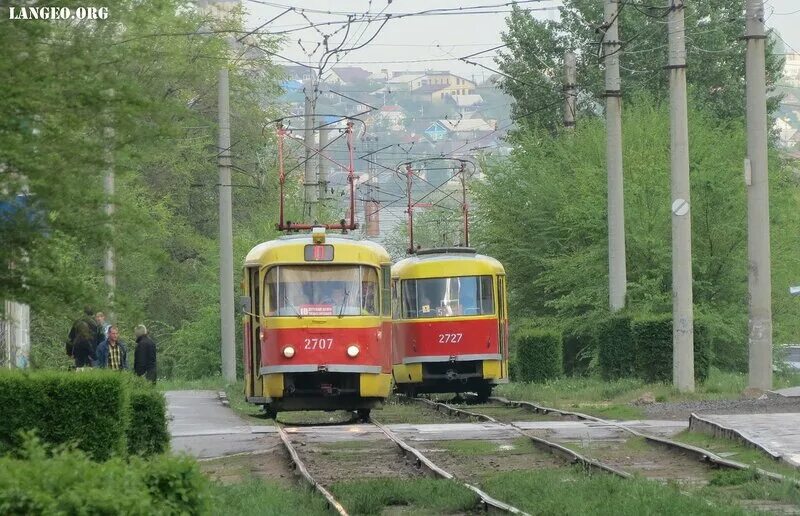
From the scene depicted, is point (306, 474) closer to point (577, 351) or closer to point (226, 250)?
point (226, 250)

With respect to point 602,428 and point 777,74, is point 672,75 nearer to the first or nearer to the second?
point 602,428

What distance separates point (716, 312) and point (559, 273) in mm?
4859

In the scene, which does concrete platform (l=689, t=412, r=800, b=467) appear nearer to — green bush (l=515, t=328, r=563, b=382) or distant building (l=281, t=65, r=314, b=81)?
green bush (l=515, t=328, r=563, b=382)

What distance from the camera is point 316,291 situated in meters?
25.1

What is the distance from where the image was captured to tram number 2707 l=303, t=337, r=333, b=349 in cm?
2483

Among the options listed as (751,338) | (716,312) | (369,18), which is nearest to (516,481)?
(751,338)

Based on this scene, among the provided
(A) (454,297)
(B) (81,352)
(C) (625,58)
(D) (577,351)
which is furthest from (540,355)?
(C) (625,58)

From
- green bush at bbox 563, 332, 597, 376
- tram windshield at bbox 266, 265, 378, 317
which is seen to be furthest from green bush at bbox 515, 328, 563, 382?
tram windshield at bbox 266, 265, 378, 317

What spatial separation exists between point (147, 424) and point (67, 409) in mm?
2115

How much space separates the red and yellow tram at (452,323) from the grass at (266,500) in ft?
51.3

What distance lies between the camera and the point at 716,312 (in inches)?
1574

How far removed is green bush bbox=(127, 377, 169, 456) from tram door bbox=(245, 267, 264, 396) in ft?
26.7

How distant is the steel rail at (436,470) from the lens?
13.5 m

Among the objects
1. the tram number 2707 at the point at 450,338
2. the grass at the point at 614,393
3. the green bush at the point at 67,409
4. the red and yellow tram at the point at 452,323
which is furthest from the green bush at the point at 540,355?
the green bush at the point at 67,409
